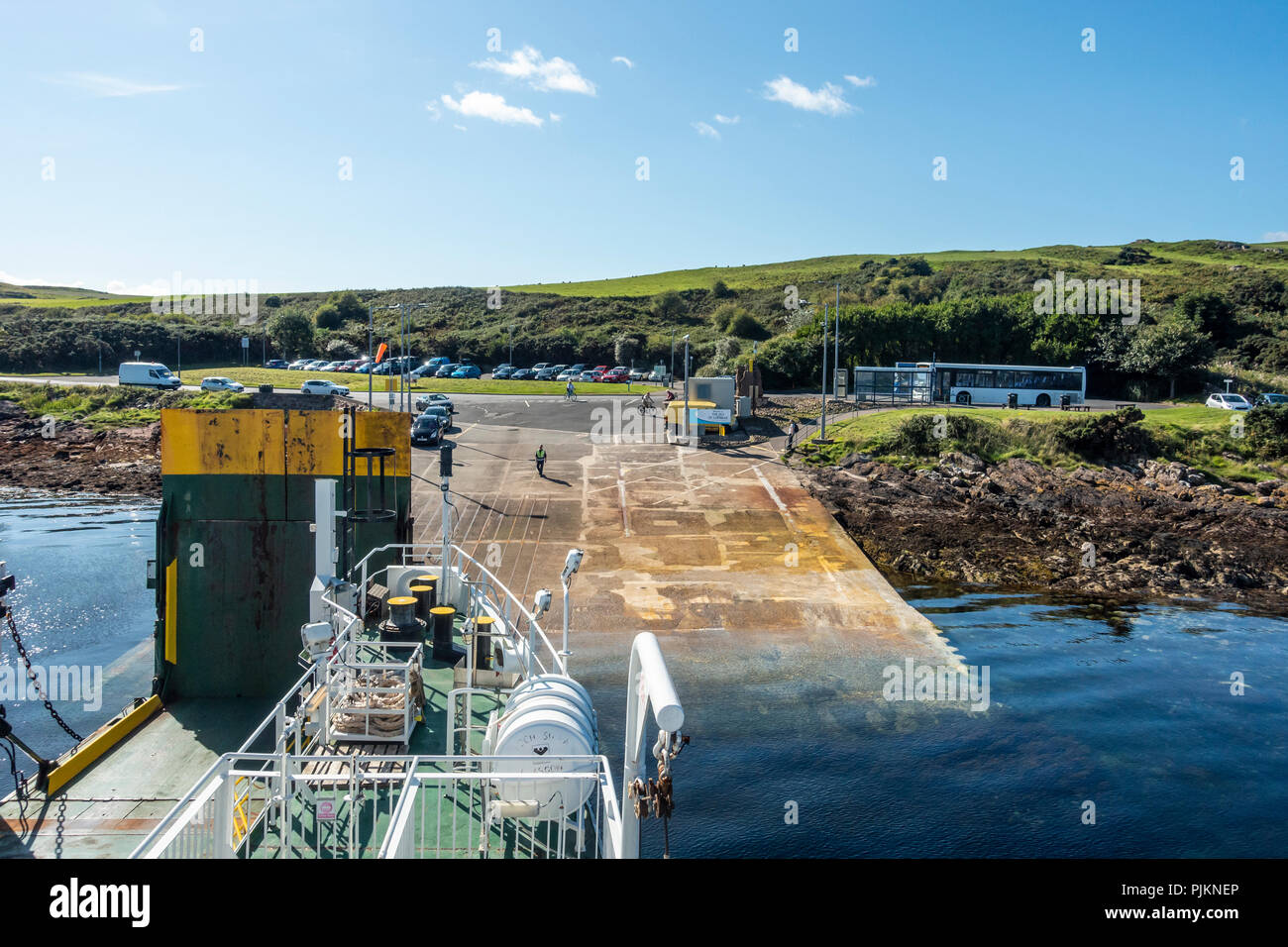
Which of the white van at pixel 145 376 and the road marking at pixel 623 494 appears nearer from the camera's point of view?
the road marking at pixel 623 494

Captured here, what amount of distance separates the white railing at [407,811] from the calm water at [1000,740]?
19.0ft

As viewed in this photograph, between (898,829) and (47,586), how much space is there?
26.9 m

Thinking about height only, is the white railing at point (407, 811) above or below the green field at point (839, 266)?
below

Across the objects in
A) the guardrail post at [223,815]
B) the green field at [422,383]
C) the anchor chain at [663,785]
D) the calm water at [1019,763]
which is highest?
the green field at [422,383]

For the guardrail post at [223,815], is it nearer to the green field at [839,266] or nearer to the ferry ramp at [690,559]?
the ferry ramp at [690,559]

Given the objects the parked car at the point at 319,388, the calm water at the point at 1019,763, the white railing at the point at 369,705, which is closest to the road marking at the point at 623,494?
the calm water at the point at 1019,763

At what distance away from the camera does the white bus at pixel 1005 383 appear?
57031 millimetres

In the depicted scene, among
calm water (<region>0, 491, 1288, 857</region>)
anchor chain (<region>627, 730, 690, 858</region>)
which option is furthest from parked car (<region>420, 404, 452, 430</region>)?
anchor chain (<region>627, 730, 690, 858</region>)

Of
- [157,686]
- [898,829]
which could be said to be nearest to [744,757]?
[898,829]

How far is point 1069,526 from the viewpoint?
114 feet

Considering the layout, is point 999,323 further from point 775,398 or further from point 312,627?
point 312,627

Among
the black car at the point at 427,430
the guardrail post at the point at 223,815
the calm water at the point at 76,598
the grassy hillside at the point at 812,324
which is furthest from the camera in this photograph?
the grassy hillside at the point at 812,324

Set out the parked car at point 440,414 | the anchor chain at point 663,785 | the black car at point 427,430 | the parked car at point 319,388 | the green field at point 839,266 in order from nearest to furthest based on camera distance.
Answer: the anchor chain at point 663,785 → the black car at point 427,430 → the parked car at point 440,414 → the parked car at point 319,388 → the green field at point 839,266
